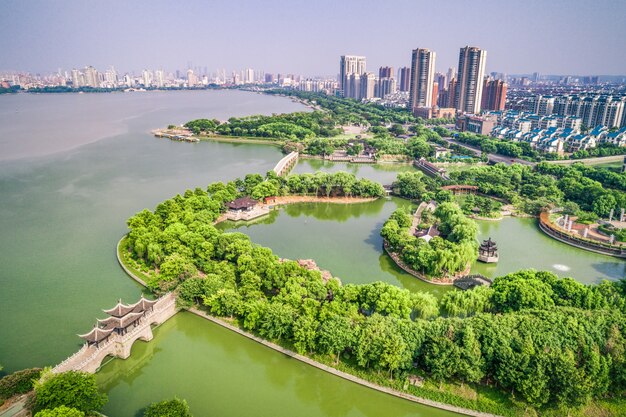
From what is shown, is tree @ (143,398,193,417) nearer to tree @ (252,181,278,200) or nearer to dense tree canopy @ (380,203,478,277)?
dense tree canopy @ (380,203,478,277)

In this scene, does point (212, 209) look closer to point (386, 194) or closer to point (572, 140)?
point (386, 194)

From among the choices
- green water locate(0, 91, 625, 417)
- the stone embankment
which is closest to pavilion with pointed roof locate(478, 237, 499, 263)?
green water locate(0, 91, 625, 417)

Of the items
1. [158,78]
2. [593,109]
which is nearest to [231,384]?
[593,109]

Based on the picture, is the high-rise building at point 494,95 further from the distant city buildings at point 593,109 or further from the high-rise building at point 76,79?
the high-rise building at point 76,79

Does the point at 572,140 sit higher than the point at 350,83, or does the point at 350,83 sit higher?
the point at 350,83

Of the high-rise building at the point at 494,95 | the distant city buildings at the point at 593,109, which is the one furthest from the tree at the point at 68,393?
the high-rise building at the point at 494,95

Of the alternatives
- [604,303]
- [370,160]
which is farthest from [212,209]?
[370,160]
